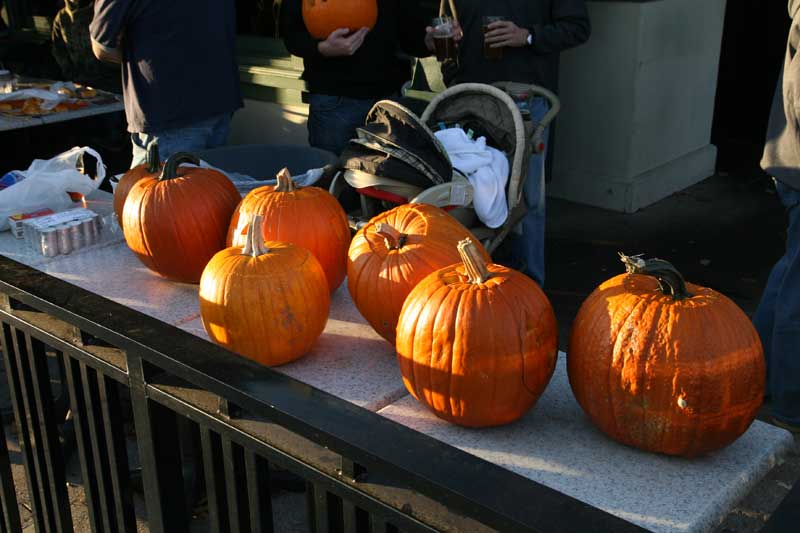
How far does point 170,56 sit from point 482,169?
5.67 ft

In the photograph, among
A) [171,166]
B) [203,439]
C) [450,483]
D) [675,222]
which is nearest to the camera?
[450,483]

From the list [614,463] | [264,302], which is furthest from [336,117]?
[614,463]

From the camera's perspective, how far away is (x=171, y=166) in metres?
2.76

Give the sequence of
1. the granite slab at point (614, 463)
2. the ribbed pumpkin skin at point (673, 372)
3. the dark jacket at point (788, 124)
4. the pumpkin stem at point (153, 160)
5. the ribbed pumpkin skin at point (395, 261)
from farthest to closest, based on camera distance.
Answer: the dark jacket at point (788, 124) < the pumpkin stem at point (153, 160) < the ribbed pumpkin skin at point (395, 261) < the ribbed pumpkin skin at point (673, 372) < the granite slab at point (614, 463)

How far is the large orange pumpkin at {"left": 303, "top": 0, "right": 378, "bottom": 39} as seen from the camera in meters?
4.65

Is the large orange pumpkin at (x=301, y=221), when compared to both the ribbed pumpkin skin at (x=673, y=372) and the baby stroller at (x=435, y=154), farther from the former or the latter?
the ribbed pumpkin skin at (x=673, y=372)

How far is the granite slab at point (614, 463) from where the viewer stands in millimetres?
1607

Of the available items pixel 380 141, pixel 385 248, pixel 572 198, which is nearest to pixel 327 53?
pixel 380 141

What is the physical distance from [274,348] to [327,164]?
1.94 metres

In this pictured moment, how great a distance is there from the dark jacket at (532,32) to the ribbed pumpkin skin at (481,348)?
11.1 feet

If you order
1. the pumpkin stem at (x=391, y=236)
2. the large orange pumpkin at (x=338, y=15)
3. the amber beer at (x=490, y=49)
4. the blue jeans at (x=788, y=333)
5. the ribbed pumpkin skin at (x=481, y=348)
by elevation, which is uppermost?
the large orange pumpkin at (x=338, y=15)

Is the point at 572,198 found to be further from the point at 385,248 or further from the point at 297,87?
the point at 385,248

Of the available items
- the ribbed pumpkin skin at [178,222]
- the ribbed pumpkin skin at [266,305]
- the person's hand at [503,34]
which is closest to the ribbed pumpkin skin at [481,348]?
the ribbed pumpkin skin at [266,305]

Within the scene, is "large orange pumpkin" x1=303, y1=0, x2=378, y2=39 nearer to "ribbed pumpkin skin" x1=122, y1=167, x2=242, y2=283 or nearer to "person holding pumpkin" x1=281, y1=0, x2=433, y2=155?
"person holding pumpkin" x1=281, y1=0, x2=433, y2=155
